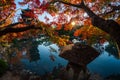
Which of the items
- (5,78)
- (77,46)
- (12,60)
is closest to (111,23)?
(77,46)

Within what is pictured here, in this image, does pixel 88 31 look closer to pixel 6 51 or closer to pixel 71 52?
pixel 71 52

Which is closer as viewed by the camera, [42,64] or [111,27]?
[111,27]

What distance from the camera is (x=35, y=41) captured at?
129 feet

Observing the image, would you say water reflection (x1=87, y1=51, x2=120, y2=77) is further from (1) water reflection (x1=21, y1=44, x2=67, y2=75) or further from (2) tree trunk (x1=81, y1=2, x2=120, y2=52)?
(2) tree trunk (x1=81, y1=2, x2=120, y2=52)

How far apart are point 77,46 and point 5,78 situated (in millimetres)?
8932

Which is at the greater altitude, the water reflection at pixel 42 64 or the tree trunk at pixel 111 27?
the tree trunk at pixel 111 27

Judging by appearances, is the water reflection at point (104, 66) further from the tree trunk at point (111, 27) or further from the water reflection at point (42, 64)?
the tree trunk at point (111, 27)

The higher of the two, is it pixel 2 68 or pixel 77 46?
pixel 77 46

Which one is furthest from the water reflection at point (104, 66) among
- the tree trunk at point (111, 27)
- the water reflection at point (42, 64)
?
the tree trunk at point (111, 27)

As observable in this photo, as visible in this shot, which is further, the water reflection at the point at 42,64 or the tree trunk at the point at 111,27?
the water reflection at the point at 42,64

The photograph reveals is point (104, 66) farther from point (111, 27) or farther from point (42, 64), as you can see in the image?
point (111, 27)

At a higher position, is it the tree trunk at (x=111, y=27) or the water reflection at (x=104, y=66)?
the tree trunk at (x=111, y=27)

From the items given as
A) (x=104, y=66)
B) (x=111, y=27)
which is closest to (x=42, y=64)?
(x=104, y=66)

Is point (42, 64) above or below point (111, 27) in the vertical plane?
below
